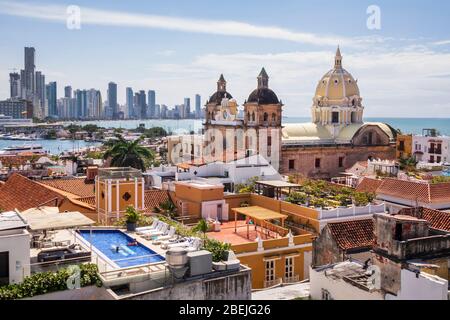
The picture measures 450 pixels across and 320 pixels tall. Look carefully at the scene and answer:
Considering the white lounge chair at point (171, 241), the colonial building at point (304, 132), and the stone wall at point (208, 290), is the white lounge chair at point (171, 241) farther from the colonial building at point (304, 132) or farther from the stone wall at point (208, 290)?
the colonial building at point (304, 132)

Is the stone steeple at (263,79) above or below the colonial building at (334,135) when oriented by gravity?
above

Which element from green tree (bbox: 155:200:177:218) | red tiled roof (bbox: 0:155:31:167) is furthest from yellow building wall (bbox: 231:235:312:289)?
red tiled roof (bbox: 0:155:31:167)

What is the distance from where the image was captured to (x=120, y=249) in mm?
14312

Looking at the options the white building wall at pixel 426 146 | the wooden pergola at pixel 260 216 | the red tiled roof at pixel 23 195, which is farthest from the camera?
the white building wall at pixel 426 146

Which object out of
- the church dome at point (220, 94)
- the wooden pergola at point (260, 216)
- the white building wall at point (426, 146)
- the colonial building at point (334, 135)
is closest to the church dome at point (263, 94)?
the colonial building at point (334, 135)

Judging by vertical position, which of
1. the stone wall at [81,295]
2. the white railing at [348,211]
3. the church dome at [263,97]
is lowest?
the white railing at [348,211]

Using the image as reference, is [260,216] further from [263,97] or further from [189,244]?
[263,97]

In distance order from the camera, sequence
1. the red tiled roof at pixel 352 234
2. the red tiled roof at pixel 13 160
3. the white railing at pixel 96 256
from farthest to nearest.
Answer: the red tiled roof at pixel 13 160 → the red tiled roof at pixel 352 234 → the white railing at pixel 96 256

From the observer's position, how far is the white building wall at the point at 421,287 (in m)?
11.5

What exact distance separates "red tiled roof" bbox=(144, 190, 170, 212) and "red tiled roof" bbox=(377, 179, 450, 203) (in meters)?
11.1

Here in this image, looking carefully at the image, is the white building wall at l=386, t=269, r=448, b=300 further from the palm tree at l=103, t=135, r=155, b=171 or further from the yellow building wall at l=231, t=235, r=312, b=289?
the palm tree at l=103, t=135, r=155, b=171

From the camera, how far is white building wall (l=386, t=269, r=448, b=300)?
11.5 m
